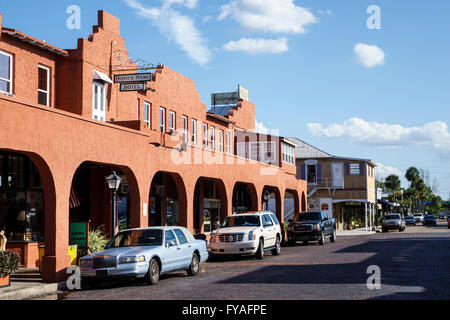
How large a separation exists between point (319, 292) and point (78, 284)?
256 inches

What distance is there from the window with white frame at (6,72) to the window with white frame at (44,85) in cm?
168

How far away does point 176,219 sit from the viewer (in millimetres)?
31438

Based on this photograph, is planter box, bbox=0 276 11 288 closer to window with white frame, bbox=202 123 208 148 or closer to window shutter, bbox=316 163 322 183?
window with white frame, bbox=202 123 208 148

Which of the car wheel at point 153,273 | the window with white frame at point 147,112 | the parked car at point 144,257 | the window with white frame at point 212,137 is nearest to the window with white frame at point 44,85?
the window with white frame at point 147,112

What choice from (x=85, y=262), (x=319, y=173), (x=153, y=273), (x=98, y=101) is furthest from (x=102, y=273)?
(x=319, y=173)

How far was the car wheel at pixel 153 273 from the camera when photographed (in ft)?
49.6

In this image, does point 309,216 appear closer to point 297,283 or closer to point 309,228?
point 309,228

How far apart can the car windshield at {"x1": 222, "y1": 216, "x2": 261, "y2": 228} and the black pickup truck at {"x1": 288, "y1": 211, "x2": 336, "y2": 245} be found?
366 inches

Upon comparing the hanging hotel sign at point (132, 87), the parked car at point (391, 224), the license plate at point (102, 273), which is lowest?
the parked car at point (391, 224)

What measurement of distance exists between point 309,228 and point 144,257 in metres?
19.5

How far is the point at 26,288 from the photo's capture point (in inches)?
567

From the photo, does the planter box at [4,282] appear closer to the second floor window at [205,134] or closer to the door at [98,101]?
the door at [98,101]

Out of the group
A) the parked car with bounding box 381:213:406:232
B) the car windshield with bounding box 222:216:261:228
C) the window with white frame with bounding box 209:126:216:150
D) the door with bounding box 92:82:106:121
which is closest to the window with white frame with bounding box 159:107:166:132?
the door with bounding box 92:82:106:121

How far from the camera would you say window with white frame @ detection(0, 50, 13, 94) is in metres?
20.2
